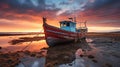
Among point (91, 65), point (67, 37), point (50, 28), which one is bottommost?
point (91, 65)

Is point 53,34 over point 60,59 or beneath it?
over

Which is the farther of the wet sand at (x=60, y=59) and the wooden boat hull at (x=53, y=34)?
the wooden boat hull at (x=53, y=34)

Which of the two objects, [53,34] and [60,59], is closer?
[60,59]

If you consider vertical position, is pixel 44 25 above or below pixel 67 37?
above

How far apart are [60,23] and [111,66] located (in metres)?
13.5

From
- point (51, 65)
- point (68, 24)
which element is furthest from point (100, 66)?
point (68, 24)

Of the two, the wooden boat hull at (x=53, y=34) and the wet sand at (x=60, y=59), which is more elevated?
the wooden boat hull at (x=53, y=34)

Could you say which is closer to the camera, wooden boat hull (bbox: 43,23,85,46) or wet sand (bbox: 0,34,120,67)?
wet sand (bbox: 0,34,120,67)

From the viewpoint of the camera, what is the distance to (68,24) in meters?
19.6

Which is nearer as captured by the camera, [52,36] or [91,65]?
[91,65]

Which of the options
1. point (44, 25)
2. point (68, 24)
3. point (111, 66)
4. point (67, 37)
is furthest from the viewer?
point (68, 24)

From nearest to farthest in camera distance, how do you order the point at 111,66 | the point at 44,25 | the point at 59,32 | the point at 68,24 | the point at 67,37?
the point at 111,66, the point at 44,25, the point at 59,32, the point at 67,37, the point at 68,24

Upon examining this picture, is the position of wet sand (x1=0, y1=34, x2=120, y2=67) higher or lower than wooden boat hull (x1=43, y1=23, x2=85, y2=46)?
lower

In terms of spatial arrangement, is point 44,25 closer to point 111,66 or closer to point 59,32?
point 59,32
